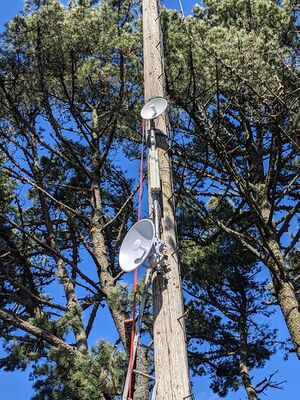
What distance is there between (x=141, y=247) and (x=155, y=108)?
1018 millimetres

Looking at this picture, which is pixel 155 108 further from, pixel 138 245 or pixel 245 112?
pixel 245 112

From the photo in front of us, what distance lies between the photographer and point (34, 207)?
26.7 ft

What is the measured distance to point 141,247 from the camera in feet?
9.41

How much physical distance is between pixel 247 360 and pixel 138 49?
5156mm

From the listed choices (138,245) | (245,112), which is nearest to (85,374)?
(138,245)

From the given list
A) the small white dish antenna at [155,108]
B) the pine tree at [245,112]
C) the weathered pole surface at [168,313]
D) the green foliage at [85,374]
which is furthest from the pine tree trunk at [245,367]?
the small white dish antenna at [155,108]

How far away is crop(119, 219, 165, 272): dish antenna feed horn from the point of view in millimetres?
2812

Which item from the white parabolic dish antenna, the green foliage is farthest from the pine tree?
the white parabolic dish antenna

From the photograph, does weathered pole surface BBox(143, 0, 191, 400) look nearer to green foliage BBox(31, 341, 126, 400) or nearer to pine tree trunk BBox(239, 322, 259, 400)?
green foliage BBox(31, 341, 126, 400)

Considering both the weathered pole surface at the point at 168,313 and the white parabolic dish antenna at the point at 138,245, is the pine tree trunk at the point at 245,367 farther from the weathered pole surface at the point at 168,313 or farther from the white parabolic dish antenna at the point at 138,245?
the white parabolic dish antenna at the point at 138,245

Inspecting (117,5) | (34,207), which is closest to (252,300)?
(34,207)

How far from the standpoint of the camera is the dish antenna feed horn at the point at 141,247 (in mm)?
2812

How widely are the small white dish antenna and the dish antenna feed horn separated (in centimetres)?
82

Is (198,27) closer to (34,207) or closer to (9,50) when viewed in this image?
(9,50)
